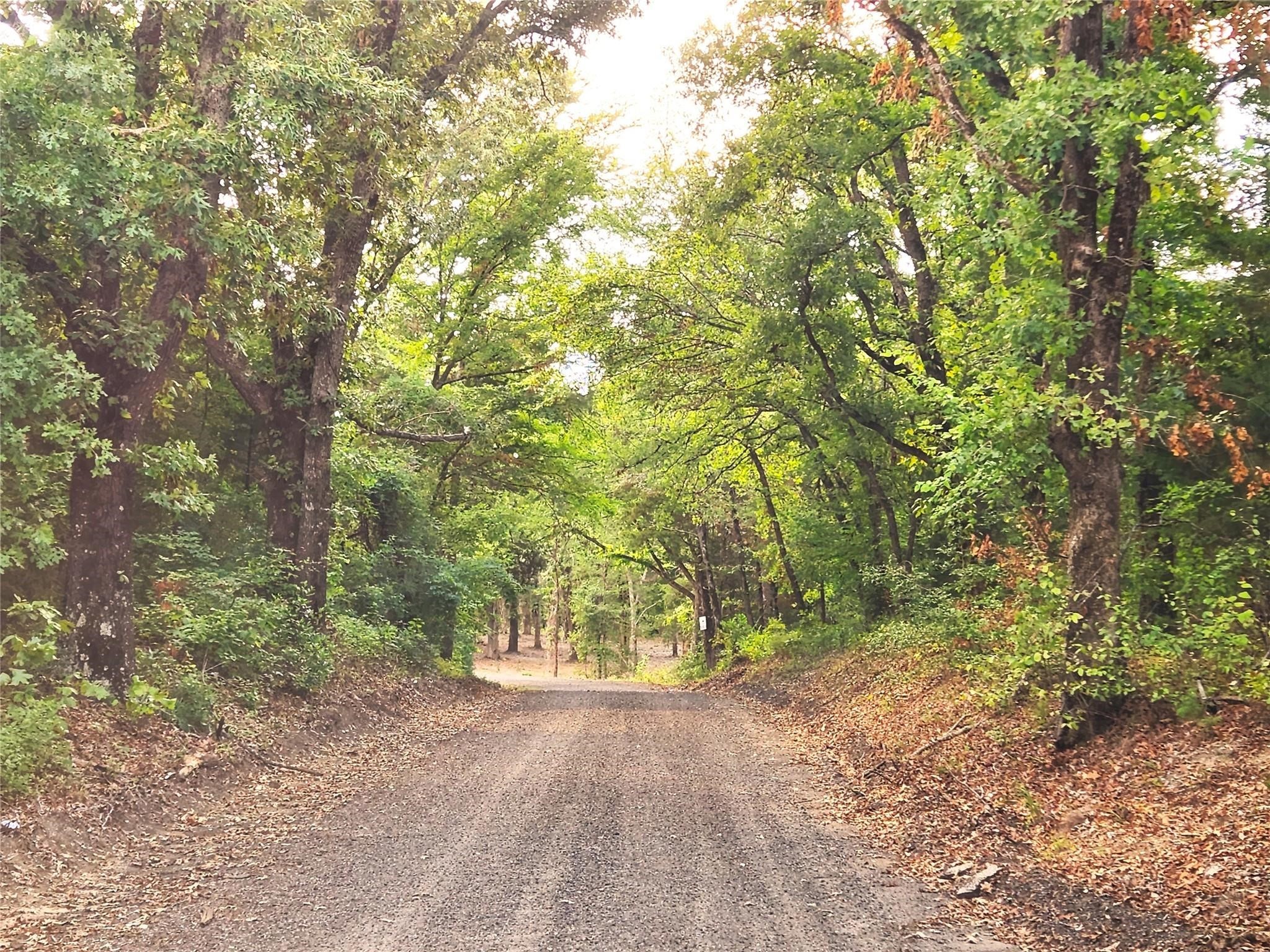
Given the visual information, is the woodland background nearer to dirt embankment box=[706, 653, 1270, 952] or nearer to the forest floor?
dirt embankment box=[706, 653, 1270, 952]

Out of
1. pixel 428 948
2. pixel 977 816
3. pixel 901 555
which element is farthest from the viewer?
pixel 901 555

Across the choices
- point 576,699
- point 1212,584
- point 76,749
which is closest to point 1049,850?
point 1212,584

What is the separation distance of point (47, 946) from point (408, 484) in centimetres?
1327

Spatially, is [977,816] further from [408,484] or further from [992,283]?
[408,484]

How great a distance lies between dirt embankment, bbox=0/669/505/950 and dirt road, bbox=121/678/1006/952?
0.41 m

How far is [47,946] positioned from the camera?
4.66 m

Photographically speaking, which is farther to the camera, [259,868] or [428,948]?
[259,868]

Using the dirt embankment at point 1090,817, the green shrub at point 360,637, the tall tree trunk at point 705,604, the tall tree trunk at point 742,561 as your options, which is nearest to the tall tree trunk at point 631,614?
the tall tree trunk at point 705,604

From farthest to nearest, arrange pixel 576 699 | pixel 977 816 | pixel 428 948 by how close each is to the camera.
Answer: pixel 576 699, pixel 977 816, pixel 428 948

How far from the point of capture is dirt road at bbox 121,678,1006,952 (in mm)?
4777

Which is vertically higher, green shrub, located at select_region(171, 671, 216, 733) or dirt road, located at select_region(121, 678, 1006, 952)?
green shrub, located at select_region(171, 671, 216, 733)

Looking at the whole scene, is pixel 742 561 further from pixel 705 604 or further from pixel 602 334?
pixel 602 334

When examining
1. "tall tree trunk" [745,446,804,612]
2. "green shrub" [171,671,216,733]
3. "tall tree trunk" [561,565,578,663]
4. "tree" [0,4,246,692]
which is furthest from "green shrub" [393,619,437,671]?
"tall tree trunk" [561,565,578,663]

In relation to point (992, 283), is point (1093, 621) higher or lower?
lower
